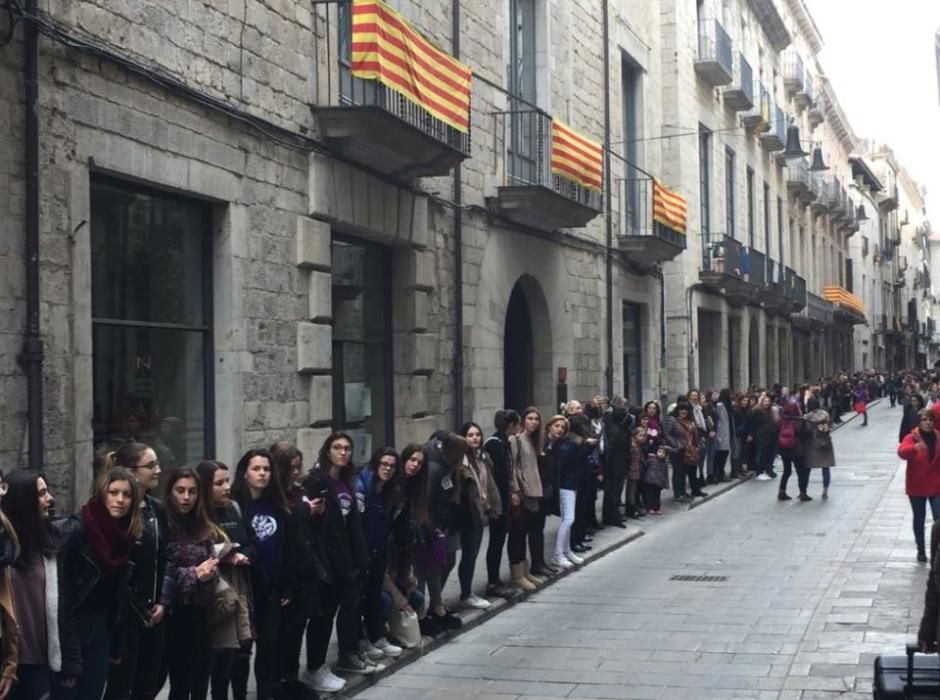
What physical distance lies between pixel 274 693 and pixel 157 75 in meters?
4.30

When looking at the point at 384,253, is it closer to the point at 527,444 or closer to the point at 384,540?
the point at 527,444

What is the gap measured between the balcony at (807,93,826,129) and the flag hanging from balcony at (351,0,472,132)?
108ft

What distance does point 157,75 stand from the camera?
28.7 ft

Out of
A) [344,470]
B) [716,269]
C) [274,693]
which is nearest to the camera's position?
[274,693]

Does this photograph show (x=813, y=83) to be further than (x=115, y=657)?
Yes

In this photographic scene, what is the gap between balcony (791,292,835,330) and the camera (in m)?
39.8

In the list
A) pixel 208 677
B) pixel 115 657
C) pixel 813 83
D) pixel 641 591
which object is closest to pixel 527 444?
pixel 641 591

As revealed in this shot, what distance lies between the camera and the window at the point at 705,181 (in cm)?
2684

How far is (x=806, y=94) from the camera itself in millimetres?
41188

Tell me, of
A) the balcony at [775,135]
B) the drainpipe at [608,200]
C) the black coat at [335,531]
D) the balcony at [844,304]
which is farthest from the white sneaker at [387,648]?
the balcony at [844,304]

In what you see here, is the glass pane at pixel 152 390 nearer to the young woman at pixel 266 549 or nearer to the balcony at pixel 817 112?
the young woman at pixel 266 549

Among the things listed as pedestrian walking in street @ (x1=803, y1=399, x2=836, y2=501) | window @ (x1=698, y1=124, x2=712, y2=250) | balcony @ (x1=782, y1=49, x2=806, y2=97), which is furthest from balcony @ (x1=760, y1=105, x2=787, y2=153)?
pedestrian walking in street @ (x1=803, y1=399, x2=836, y2=501)

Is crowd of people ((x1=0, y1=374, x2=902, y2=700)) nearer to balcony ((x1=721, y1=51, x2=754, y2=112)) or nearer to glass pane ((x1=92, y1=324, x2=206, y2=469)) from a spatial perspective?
glass pane ((x1=92, y1=324, x2=206, y2=469))

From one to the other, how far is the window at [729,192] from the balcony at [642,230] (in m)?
7.73
